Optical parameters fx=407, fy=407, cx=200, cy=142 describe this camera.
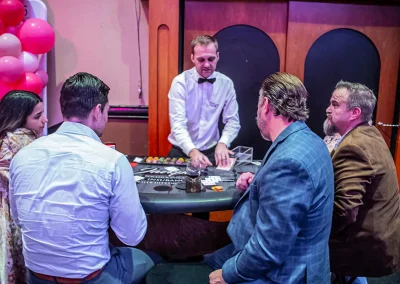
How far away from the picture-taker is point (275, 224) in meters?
1.28

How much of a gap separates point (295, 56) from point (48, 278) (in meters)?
2.93

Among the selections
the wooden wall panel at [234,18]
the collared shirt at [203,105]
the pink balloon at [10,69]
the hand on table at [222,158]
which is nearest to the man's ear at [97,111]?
the hand on table at [222,158]

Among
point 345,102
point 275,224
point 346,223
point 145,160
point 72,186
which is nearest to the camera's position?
point 275,224

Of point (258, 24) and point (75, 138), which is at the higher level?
point (258, 24)

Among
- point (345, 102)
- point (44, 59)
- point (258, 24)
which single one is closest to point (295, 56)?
point (258, 24)

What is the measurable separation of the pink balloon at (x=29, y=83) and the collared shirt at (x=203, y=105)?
42.6 inches

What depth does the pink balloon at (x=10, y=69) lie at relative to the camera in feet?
9.64

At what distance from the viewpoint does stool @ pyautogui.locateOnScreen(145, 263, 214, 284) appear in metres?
1.66

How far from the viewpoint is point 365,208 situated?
1800mm

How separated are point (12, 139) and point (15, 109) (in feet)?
0.59

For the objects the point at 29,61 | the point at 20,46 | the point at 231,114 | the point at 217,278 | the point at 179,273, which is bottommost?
the point at 179,273

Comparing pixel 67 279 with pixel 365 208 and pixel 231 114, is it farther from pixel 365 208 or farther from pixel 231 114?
pixel 231 114

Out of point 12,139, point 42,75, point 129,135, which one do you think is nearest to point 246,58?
point 129,135

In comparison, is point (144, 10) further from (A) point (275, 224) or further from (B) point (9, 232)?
(A) point (275, 224)
